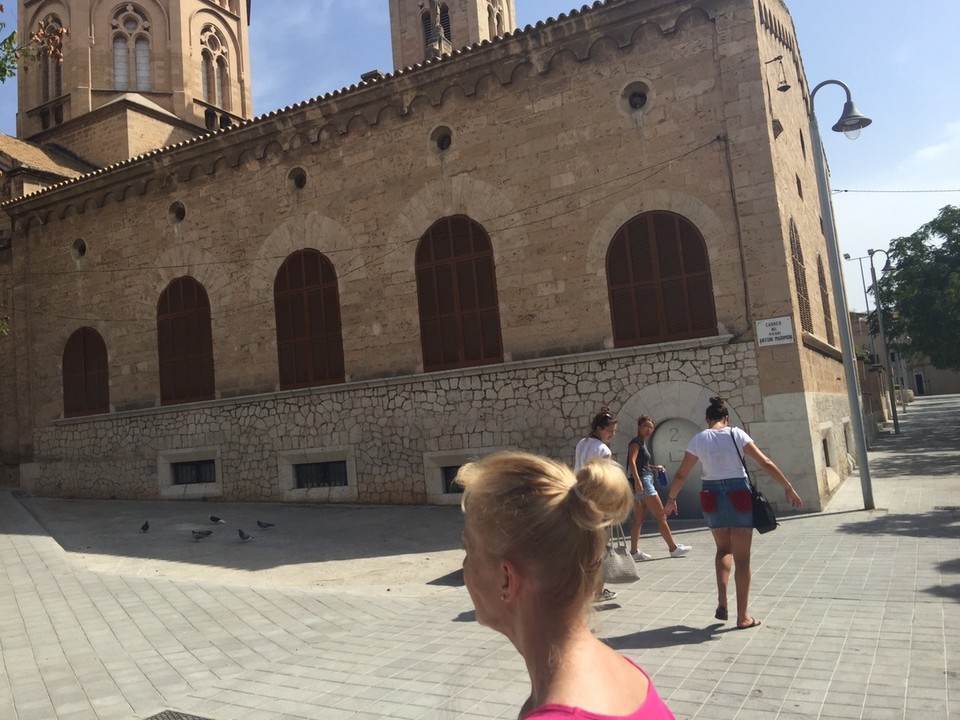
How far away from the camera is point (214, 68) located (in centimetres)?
2547

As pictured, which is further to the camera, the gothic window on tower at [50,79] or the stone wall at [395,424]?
the gothic window on tower at [50,79]

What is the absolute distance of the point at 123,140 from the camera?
71.2 feet

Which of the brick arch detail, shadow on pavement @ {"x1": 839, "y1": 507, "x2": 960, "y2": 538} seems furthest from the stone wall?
shadow on pavement @ {"x1": 839, "y1": 507, "x2": 960, "y2": 538}

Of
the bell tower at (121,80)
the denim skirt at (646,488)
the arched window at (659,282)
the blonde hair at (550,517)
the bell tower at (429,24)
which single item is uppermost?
the bell tower at (429,24)

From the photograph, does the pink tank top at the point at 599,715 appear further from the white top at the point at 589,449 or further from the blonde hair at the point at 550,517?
the white top at the point at 589,449

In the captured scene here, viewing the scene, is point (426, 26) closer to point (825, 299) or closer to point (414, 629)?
point (825, 299)

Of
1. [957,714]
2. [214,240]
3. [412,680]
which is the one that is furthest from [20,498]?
[957,714]

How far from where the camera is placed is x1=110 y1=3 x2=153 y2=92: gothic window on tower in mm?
23516

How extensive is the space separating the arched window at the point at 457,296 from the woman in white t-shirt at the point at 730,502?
7.13m

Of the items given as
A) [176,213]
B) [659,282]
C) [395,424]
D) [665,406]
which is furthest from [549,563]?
[176,213]

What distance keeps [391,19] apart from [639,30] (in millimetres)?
20120

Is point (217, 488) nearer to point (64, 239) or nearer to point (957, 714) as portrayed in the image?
point (64, 239)

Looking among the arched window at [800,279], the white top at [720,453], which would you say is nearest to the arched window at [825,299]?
the arched window at [800,279]

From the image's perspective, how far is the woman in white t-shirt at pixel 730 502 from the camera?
16.8 feet
